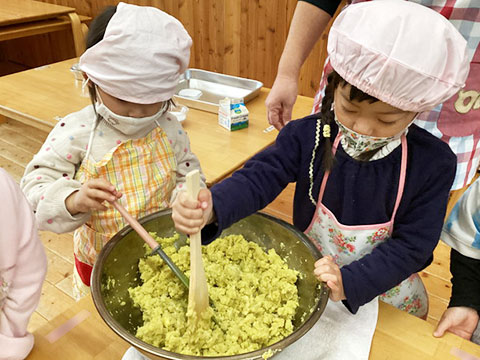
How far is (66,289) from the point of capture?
1.95 metres

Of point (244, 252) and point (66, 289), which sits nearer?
point (244, 252)

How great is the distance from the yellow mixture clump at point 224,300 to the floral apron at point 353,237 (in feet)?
0.47

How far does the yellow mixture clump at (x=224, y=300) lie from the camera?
0.74 meters

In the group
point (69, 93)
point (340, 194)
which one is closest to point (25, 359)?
point (340, 194)

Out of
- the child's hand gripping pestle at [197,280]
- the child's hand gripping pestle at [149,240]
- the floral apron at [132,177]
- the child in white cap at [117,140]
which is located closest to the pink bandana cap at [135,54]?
the child in white cap at [117,140]

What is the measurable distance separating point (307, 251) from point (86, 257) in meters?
0.63

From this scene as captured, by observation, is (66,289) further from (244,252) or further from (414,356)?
(414,356)

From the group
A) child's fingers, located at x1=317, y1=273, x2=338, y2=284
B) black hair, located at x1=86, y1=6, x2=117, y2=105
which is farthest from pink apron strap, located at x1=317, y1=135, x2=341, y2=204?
black hair, located at x1=86, y1=6, x2=117, y2=105

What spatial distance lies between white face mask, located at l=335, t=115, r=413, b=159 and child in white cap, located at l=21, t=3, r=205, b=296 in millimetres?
406

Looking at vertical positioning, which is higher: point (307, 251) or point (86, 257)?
point (307, 251)

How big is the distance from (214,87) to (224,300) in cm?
148

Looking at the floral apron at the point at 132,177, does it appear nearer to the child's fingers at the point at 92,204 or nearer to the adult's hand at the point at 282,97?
the child's fingers at the point at 92,204

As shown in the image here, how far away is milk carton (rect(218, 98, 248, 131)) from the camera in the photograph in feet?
5.43

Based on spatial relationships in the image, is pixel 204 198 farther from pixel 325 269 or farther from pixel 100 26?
pixel 100 26
